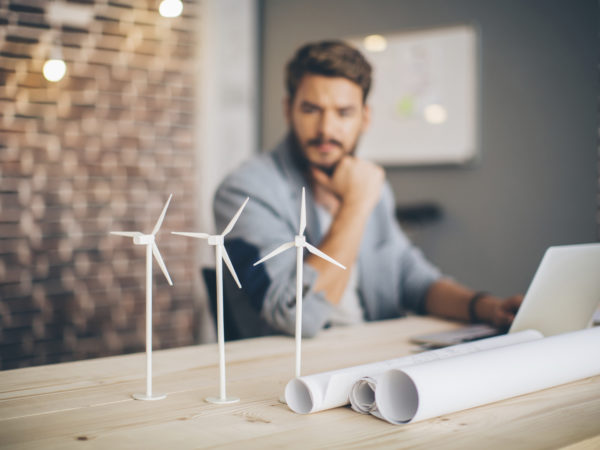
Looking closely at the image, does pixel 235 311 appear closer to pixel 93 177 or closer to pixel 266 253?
pixel 266 253

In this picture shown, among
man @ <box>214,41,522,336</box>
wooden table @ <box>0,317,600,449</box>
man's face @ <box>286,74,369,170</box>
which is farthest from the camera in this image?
man's face @ <box>286,74,369,170</box>

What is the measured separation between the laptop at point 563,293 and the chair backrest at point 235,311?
0.76 metres

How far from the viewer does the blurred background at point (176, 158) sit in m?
3.17

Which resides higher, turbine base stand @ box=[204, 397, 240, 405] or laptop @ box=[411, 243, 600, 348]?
laptop @ box=[411, 243, 600, 348]

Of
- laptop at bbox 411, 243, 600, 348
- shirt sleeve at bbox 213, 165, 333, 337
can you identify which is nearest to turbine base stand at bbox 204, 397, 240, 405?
shirt sleeve at bbox 213, 165, 333, 337

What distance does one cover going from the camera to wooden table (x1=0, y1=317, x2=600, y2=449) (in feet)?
2.84

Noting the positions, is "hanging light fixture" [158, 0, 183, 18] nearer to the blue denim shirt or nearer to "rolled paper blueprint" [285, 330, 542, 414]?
the blue denim shirt

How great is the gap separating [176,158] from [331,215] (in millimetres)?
1847

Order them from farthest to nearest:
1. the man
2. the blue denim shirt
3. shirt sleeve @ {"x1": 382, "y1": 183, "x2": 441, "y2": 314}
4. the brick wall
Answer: the brick wall, shirt sleeve @ {"x1": 382, "y1": 183, "x2": 441, "y2": 314}, the man, the blue denim shirt

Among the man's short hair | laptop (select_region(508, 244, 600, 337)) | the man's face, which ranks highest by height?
the man's short hair

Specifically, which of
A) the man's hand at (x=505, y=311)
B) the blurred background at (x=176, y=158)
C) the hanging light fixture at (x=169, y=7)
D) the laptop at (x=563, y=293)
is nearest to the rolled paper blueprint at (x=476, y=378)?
the laptop at (x=563, y=293)

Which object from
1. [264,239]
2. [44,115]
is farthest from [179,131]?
[264,239]

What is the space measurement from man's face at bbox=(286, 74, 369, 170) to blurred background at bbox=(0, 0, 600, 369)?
4.82 ft

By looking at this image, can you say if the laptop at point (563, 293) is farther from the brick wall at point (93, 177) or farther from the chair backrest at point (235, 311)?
the brick wall at point (93, 177)
